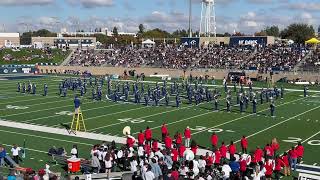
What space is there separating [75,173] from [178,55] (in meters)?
44.0

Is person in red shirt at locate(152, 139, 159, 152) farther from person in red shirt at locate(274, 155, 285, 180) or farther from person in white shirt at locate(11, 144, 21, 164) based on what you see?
person in white shirt at locate(11, 144, 21, 164)

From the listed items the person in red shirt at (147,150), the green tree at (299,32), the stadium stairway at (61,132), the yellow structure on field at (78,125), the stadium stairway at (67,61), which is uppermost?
the green tree at (299,32)

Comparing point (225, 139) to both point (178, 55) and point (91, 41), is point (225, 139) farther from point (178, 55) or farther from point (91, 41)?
point (91, 41)

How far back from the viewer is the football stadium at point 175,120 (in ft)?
42.2

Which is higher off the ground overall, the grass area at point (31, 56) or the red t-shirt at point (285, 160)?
the grass area at point (31, 56)

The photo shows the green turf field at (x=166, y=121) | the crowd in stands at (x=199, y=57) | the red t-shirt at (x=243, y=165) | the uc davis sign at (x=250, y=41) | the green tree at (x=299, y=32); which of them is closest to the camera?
the red t-shirt at (x=243, y=165)

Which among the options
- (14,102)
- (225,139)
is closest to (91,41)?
(14,102)

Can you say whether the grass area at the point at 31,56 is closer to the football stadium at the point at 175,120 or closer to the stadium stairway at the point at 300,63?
the football stadium at the point at 175,120

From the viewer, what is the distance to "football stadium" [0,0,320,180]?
42.2 feet

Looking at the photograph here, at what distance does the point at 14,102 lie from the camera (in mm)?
29547

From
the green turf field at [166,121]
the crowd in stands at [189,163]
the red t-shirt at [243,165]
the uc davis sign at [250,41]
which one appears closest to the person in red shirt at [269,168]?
the crowd in stands at [189,163]

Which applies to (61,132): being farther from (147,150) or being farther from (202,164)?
(202,164)

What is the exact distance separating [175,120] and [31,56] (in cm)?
4913

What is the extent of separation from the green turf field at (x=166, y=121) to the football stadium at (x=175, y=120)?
45mm
